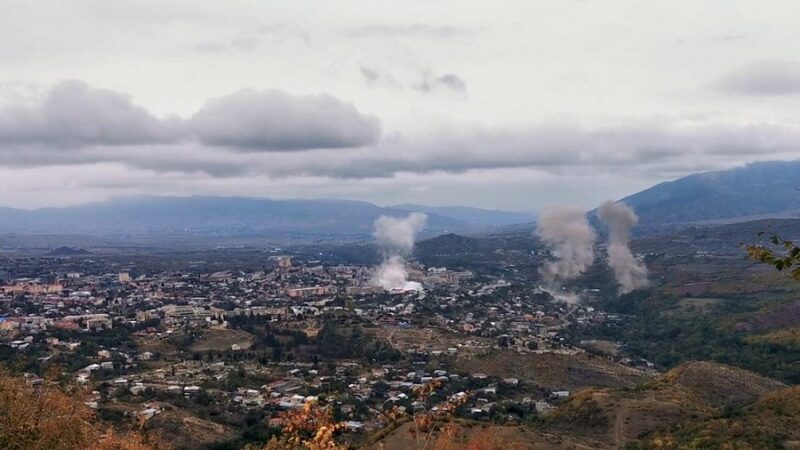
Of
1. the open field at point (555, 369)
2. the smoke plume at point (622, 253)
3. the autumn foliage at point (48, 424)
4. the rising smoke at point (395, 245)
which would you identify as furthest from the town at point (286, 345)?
the rising smoke at point (395, 245)

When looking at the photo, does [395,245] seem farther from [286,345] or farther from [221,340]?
[286,345]

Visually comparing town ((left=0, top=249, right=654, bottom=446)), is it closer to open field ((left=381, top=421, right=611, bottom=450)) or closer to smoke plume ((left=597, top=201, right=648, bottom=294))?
open field ((left=381, top=421, right=611, bottom=450))

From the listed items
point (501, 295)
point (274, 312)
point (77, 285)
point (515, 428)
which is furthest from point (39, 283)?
point (515, 428)

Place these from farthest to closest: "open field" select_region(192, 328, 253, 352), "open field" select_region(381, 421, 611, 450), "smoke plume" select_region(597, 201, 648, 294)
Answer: "smoke plume" select_region(597, 201, 648, 294), "open field" select_region(192, 328, 253, 352), "open field" select_region(381, 421, 611, 450)

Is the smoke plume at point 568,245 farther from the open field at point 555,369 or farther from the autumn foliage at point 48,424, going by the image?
the autumn foliage at point 48,424

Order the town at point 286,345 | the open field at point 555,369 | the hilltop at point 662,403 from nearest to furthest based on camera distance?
the hilltop at point 662,403
the town at point 286,345
the open field at point 555,369

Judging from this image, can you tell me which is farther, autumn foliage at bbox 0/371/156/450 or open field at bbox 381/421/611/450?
open field at bbox 381/421/611/450

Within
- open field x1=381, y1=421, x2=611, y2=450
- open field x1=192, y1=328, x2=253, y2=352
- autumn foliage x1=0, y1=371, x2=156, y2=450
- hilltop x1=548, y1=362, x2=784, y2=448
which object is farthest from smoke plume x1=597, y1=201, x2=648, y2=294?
autumn foliage x1=0, y1=371, x2=156, y2=450

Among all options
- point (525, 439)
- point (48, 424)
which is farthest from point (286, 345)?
point (48, 424)

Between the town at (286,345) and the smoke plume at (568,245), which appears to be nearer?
the town at (286,345)
